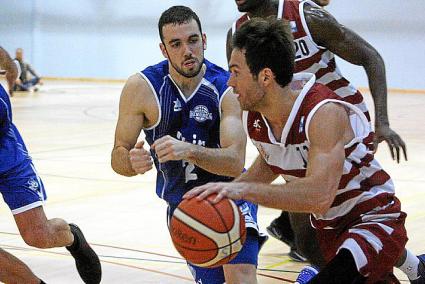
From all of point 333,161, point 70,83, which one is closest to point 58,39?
point 70,83

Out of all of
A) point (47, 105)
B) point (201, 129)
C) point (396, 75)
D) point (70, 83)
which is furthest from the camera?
point (70, 83)

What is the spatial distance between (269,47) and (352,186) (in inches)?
28.0

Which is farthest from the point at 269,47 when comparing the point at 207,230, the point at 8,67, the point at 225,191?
the point at 8,67

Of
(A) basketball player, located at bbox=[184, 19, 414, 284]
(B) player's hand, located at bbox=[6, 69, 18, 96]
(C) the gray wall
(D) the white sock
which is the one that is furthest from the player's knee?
(C) the gray wall

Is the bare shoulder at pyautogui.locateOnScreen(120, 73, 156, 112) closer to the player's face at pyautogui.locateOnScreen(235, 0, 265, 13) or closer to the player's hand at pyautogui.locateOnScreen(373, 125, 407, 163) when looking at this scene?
the player's face at pyautogui.locateOnScreen(235, 0, 265, 13)

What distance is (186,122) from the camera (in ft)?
15.8

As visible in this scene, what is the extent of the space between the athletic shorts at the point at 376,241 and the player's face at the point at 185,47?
137 cm

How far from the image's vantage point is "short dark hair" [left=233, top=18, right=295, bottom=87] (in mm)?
3510

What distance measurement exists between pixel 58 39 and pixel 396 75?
11.9 metres

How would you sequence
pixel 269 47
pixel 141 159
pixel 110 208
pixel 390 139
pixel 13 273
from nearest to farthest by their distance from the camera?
pixel 269 47 < pixel 141 159 < pixel 390 139 < pixel 13 273 < pixel 110 208

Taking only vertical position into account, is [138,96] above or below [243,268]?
above

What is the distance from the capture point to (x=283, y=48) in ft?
11.5

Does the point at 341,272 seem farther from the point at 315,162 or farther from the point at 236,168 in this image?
the point at 236,168

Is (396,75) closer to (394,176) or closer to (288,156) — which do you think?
(394,176)
